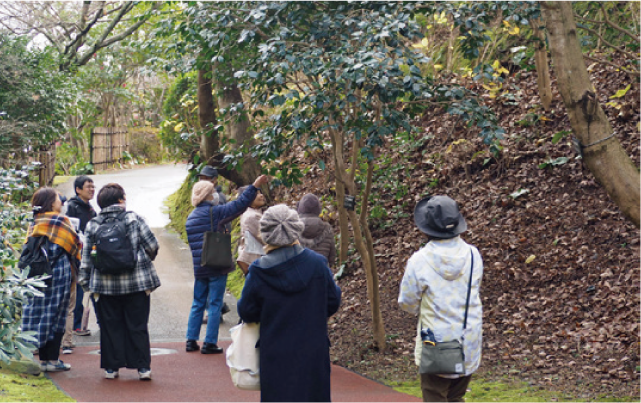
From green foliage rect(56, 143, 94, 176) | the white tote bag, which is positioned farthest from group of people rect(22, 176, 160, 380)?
green foliage rect(56, 143, 94, 176)

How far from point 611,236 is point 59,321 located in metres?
6.80

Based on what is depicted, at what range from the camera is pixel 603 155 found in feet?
17.8

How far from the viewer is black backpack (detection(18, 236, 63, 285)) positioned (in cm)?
727

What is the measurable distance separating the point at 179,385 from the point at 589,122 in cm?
474

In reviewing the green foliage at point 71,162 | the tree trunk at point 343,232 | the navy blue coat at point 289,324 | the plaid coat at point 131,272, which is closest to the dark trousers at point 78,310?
the plaid coat at point 131,272

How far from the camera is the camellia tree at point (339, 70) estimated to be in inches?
253

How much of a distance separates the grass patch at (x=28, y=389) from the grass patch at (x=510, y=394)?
11.2 ft

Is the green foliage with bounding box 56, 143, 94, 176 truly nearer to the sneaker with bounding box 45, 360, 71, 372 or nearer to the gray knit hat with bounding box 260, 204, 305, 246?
the sneaker with bounding box 45, 360, 71, 372

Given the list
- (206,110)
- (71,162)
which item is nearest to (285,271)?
(206,110)

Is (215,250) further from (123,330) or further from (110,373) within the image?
(110,373)

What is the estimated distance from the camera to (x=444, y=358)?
4539 millimetres

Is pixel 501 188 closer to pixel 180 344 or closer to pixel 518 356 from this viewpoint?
pixel 518 356

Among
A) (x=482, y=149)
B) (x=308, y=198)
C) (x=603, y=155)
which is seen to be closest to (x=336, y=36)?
(x=308, y=198)

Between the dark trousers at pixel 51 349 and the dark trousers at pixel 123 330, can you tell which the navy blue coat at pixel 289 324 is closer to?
the dark trousers at pixel 123 330
